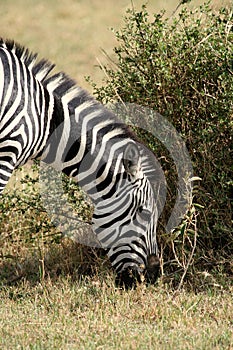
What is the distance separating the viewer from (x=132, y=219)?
19.6 ft

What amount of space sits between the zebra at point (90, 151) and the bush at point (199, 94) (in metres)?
0.49

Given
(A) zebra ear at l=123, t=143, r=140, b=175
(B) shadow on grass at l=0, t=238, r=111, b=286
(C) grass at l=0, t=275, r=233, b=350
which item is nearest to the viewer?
(C) grass at l=0, t=275, r=233, b=350

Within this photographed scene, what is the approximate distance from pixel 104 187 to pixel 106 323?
1371mm

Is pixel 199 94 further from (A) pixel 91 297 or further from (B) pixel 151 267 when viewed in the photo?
(A) pixel 91 297

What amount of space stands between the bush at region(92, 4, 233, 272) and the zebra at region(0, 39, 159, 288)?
0.49 m

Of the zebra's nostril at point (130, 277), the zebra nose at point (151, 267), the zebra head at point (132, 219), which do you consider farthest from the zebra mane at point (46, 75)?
the zebra's nostril at point (130, 277)

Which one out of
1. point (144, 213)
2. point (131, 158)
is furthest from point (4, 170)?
point (144, 213)

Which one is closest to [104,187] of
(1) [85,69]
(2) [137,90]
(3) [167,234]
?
(3) [167,234]

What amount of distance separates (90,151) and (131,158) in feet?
1.39

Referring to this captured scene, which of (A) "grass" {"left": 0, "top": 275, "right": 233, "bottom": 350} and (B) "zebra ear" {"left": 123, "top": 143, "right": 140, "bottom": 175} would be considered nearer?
(A) "grass" {"left": 0, "top": 275, "right": 233, "bottom": 350}

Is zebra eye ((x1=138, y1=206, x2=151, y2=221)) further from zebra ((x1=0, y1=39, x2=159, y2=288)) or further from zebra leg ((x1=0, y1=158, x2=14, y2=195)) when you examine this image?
zebra leg ((x1=0, y1=158, x2=14, y2=195))

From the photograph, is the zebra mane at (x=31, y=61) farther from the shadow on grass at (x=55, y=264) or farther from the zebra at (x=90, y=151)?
the shadow on grass at (x=55, y=264)

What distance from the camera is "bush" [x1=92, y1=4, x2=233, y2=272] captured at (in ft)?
20.3

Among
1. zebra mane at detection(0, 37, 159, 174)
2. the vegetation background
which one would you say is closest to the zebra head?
the vegetation background
